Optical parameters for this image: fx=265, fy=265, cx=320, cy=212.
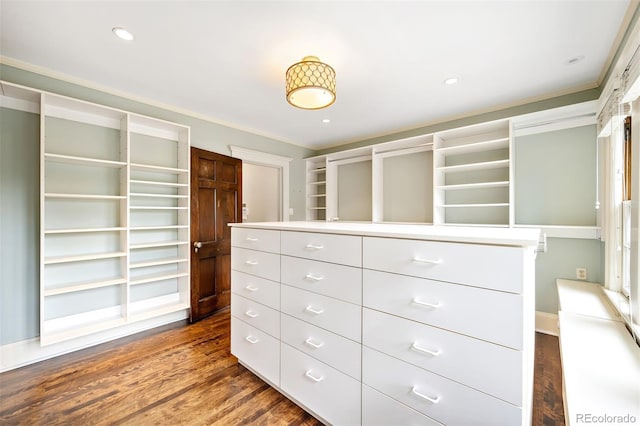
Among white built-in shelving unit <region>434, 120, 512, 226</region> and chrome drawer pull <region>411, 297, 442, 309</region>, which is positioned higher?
white built-in shelving unit <region>434, 120, 512, 226</region>

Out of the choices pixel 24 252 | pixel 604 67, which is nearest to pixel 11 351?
pixel 24 252

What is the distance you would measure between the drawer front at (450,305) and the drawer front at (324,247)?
128 millimetres

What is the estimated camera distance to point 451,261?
1.10 metres

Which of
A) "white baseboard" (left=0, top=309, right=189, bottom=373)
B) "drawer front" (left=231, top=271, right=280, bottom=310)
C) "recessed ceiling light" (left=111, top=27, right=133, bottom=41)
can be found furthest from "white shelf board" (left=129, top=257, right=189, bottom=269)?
"recessed ceiling light" (left=111, top=27, right=133, bottom=41)

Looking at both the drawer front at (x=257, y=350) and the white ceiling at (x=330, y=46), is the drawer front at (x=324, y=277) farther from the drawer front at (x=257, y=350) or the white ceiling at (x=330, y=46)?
the white ceiling at (x=330, y=46)

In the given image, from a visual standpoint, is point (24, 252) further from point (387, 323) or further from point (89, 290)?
point (387, 323)

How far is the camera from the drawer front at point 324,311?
140 centimetres

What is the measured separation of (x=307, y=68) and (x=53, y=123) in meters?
2.43

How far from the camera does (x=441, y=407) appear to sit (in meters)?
1.12

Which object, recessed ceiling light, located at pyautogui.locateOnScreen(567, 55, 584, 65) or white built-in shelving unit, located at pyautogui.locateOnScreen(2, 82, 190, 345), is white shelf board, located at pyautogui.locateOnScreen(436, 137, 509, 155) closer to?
recessed ceiling light, located at pyautogui.locateOnScreen(567, 55, 584, 65)

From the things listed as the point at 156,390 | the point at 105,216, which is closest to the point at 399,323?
the point at 156,390

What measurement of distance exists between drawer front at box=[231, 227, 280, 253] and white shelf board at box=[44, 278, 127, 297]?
145 centimetres

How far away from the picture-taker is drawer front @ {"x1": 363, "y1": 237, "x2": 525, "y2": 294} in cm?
97

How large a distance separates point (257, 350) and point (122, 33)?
251 centimetres
